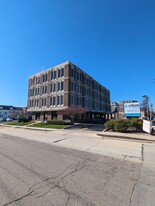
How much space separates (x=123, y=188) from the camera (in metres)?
3.83

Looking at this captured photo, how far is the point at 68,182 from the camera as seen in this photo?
4.22 meters

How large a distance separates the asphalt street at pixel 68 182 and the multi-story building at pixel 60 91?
2916 cm

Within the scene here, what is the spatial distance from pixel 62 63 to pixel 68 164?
35402 mm

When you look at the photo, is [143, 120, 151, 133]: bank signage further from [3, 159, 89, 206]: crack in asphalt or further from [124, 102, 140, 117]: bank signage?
[3, 159, 89, 206]: crack in asphalt

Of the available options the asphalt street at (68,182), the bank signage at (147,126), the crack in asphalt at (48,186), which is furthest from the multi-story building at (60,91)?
the crack in asphalt at (48,186)

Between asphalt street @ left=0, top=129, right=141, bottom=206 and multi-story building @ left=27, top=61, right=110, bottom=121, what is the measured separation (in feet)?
95.7

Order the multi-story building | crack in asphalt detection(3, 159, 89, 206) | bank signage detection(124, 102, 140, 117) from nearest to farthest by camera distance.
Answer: crack in asphalt detection(3, 159, 89, 206), bank signage detection(124, 102, 140, 117), the multi-story building

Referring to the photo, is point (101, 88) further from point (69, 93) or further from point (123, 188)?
point (123, 188)

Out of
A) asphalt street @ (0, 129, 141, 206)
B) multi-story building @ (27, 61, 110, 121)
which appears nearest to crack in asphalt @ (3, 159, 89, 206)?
asphalt street @ (0, 129, 141, 206)

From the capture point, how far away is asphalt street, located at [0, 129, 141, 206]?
3229 millimetres

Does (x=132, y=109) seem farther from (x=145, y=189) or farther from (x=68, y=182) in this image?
(x=68, y=182)

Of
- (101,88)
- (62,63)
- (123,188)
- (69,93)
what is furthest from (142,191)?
(101,88)

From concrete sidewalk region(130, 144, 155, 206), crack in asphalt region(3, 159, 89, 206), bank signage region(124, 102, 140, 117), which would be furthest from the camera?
bank signage region(124, 102, 140, 117)

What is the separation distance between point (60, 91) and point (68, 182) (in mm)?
33866
